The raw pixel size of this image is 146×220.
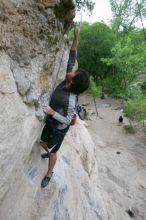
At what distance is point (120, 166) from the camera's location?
1231cm

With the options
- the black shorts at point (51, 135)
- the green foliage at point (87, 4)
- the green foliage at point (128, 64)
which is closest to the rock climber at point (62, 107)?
the black shorts at point (51, 135)

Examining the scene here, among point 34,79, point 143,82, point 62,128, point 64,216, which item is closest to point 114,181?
point 64,216

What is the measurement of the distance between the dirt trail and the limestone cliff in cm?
317

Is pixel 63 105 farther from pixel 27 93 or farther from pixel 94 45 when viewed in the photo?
pixel 94 45

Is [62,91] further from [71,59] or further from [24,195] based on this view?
[24,195]

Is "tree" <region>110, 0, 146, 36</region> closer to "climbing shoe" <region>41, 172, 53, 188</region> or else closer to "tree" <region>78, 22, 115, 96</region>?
"tree" <region>78, 22, 115, 96</region>

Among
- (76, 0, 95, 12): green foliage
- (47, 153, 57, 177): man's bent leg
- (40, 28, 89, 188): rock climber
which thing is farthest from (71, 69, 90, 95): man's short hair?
(76, 0, 95, 12): green foliage

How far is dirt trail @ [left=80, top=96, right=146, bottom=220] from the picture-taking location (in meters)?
8.58

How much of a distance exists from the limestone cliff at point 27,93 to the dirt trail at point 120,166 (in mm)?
3172

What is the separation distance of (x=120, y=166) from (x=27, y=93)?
9.18 metres

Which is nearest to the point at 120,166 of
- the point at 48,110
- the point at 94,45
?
the point at 48,110

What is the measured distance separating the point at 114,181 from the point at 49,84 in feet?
22.1

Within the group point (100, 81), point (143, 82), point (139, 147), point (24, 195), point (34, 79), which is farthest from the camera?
point (100, 81)

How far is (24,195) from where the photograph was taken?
4426mm
